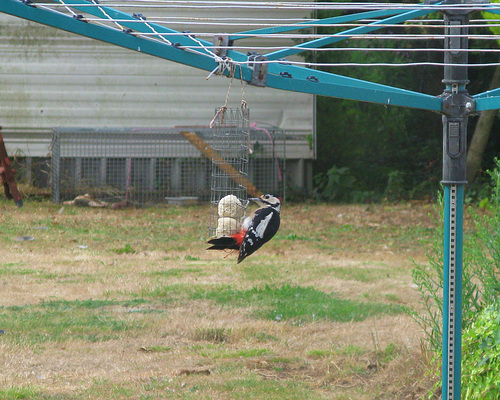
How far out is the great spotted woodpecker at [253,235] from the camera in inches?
141

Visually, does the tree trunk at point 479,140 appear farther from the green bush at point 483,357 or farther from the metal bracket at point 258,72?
the metal bracket at point 258,72

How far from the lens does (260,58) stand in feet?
10.2

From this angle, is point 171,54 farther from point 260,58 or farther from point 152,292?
point 152,292

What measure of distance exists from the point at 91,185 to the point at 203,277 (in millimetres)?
5812

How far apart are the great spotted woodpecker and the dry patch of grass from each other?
1054 mm

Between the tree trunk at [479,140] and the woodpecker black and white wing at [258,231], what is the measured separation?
980 centimetres

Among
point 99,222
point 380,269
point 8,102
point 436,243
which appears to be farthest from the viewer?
point 8,102

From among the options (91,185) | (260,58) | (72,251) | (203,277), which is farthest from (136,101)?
(260,58)

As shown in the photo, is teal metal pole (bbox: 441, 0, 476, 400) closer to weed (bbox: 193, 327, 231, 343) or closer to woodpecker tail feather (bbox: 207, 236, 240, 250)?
woodpecker tail feather (bbox: 207, 236, 240, 250)

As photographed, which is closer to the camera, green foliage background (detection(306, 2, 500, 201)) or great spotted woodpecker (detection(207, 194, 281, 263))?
great spotted woodpecker (detection(207, 194, 281, 263))

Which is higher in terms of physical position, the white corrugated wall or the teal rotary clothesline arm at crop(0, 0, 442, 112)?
the white corrugated wall

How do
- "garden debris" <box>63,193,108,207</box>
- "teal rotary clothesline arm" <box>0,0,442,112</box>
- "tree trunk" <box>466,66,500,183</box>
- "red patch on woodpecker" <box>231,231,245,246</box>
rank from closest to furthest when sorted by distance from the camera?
1. "teal rotary clothesline arm" <box>0,0,442,112</box>
2. "red patch on woodpecker" <box>231,231,245,246</box>
3. "garden debris" <box>63,193,108,207</box>
4. "tree trunk" <box>466,66,500,183</box>

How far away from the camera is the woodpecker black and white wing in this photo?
11.8 ft

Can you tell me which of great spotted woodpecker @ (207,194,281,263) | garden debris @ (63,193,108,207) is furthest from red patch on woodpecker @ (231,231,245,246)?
garden debris @ (63,193,108,207)
